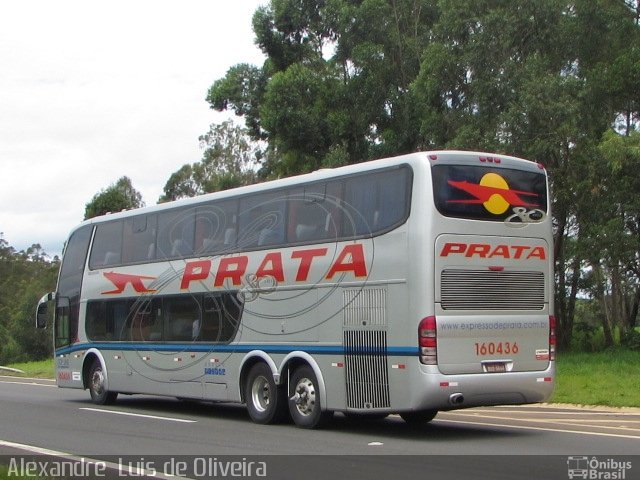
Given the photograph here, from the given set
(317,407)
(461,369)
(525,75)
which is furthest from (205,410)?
(525,75)

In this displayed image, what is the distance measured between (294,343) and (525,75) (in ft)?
45.5

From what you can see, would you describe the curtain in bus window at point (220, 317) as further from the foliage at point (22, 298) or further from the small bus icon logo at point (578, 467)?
the foliage at point (22, 298)

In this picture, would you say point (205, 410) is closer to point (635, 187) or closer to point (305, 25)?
point (635, 187)

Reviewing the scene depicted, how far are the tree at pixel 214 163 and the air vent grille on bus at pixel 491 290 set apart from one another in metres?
47.4

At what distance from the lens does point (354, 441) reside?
47.1 feet

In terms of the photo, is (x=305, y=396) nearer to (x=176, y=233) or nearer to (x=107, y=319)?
(x=176, y=233)

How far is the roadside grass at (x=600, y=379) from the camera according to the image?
20578mm

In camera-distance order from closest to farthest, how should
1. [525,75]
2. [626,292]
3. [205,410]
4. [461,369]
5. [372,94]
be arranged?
[461,369]
[205,410]
[525,75]
[372,94]
[626,292]

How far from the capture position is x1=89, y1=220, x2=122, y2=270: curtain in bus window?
69.0ft

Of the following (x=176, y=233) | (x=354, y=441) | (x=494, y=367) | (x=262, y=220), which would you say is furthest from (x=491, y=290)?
(x=176, y=233)

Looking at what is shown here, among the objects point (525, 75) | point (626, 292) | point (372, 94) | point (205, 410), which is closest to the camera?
point (205, 410)

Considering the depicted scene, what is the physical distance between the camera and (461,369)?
46.6ft

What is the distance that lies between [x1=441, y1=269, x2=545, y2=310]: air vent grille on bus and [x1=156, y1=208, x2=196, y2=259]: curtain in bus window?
19.9 ft

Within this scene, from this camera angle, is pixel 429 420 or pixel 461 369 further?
pixel 429 420
